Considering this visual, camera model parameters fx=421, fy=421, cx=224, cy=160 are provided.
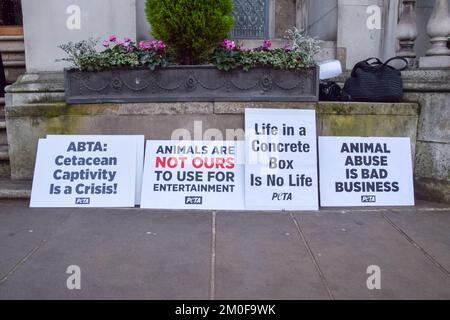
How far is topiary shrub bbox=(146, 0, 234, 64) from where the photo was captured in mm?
4281

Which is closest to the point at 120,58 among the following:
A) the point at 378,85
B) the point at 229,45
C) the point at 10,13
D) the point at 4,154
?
the point at 229,45

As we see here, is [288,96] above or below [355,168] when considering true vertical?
above

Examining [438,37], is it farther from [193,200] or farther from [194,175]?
[193,200]

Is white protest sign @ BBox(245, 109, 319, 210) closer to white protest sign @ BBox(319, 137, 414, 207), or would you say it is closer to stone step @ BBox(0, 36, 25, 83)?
white protest sign @ BBox(319, 137, 414, 207)

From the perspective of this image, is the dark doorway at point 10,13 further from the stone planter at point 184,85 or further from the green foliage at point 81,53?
the stone planter at point 184,85

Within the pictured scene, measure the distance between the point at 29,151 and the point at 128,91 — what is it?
4.34 feet

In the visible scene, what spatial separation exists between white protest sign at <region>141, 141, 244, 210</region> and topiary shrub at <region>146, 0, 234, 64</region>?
1.00m

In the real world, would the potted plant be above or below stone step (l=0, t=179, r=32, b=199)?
above

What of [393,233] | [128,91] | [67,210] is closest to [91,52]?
[128,91]

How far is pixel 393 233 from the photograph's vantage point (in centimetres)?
364

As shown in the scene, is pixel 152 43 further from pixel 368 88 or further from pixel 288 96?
pixel 368 88

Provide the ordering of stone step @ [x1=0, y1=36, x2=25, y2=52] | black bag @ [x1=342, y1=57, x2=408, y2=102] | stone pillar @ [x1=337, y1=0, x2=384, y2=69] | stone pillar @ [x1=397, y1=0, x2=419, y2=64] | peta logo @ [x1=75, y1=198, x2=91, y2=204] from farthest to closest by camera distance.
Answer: stone step @ [x1=0, y1=36, x2=25, y2=52], stone pillar @ [x1=337, y1=0, x2=384, y2=69], stone pillar @ [x1=397, y1=0, x2=419, y2=64], black bag @ [x1=342, y1=57, x2=408, y2=102], peta logo @ [x1=75, y1=198, x2=91, y2=204]

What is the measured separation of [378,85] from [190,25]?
2.14 meters

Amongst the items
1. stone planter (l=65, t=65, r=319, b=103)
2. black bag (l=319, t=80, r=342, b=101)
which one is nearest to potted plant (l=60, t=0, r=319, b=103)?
stone planter (l=65, t=65, r=319, b=103)
